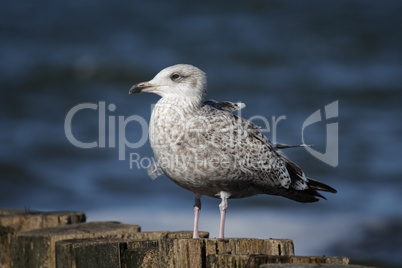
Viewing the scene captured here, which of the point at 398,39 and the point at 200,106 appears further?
the point at 398,39

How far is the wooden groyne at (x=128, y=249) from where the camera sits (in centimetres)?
317

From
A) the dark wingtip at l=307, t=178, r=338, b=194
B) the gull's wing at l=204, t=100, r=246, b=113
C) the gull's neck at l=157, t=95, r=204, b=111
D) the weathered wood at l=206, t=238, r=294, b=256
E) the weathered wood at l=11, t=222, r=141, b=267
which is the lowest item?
the weathered wood at l=206, t=238, r=294, b=256

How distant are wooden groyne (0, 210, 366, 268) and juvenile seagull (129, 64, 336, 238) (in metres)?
0.49

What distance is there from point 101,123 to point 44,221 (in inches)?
377

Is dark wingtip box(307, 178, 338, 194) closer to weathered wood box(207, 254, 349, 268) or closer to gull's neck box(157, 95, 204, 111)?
gull's neck box(157, 95, 204, 111)

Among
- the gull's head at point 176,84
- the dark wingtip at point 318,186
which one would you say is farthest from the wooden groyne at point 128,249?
the dark wingtip at point 318,186

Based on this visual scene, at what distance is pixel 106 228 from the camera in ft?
16.9

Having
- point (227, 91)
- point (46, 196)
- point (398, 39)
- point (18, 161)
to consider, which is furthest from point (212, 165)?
point (398, 39)

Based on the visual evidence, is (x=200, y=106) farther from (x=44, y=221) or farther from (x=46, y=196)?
(x=46, y=196)

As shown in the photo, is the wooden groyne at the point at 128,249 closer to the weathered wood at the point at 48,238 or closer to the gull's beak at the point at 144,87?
the weathered wood at the point at 48,238

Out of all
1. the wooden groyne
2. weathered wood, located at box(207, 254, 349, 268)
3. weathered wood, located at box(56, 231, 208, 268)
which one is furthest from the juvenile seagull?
weathered wood, located at box(207, 254, 349, 268)

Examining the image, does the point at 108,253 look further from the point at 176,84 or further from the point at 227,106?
the point at 227,106

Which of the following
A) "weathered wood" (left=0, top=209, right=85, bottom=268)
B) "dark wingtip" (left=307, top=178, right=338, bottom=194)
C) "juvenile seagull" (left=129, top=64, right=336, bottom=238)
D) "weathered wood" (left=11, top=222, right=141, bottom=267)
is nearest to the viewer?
"weathered wood" (left=11, top=222, right=141, bottom=267)

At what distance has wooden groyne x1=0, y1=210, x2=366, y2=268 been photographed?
3.17 meters
